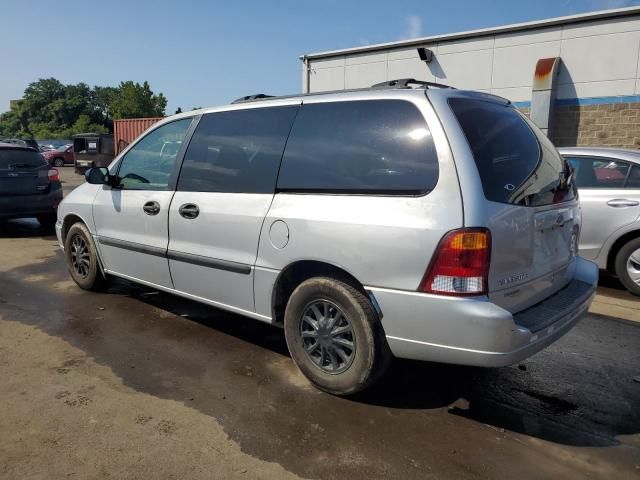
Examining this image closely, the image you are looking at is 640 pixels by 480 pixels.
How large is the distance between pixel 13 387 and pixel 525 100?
12.9 meters

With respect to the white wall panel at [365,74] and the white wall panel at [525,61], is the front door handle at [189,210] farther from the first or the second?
the white wall panel at [365,74]

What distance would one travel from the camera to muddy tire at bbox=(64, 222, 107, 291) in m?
5.13

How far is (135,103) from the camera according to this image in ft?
178

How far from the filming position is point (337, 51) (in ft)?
52.7

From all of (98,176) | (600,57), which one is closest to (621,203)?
(98,176)

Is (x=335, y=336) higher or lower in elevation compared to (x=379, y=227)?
lower

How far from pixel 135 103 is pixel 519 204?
188 feet

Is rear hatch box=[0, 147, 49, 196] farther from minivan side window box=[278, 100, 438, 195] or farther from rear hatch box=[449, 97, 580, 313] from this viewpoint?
rear hatch box=[449, 97, 580, 313]

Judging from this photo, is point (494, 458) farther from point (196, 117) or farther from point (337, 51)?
point (337, 51)

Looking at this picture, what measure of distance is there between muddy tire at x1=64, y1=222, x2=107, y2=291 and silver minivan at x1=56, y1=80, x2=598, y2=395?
1.45 m

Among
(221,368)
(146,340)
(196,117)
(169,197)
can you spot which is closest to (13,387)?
(146,340)

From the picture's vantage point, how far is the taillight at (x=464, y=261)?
2.56 m

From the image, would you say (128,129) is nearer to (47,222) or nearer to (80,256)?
(47,222)

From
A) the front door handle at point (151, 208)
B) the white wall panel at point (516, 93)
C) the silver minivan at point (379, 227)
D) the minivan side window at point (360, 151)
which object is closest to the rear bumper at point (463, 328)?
the silver minivan at point (379, 227)
